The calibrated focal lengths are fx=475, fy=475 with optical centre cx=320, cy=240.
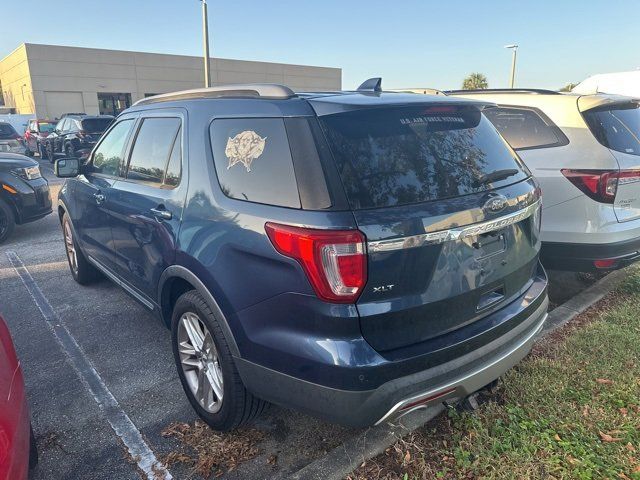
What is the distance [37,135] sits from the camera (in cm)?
1925

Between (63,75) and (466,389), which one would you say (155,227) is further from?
(63,75)

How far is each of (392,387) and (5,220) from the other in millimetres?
6911

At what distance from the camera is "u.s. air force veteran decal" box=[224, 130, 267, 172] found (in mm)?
2312

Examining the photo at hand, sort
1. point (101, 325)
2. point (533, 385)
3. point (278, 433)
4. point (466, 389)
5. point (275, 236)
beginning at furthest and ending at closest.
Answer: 1. point (101, 325)
2. point (533, 385)
3. point (278, 433)
4. point (466, 389)
5. point (275, 236)

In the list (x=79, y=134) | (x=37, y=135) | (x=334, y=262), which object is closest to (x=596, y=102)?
(x=334, y=262)

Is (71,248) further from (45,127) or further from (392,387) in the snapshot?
(45,127)

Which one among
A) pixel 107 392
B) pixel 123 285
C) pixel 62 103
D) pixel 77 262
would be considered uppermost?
pixel 62 103

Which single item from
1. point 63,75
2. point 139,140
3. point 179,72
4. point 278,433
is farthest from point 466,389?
point 179,72

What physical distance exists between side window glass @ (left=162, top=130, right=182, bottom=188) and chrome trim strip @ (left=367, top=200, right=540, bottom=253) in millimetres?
1454

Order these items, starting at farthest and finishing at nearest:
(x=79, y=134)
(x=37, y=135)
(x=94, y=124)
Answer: (x=37, y=135) → (x=94, y=124) → (x=79, y=134)

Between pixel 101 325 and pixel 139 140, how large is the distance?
5.62ft

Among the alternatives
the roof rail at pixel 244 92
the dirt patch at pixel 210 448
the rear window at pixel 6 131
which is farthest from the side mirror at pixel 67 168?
the rear window at pixel 6 131

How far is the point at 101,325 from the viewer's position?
163 inches

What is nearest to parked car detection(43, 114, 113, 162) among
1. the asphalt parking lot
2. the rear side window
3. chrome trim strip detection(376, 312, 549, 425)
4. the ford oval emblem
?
A: the asphalt parking lot
